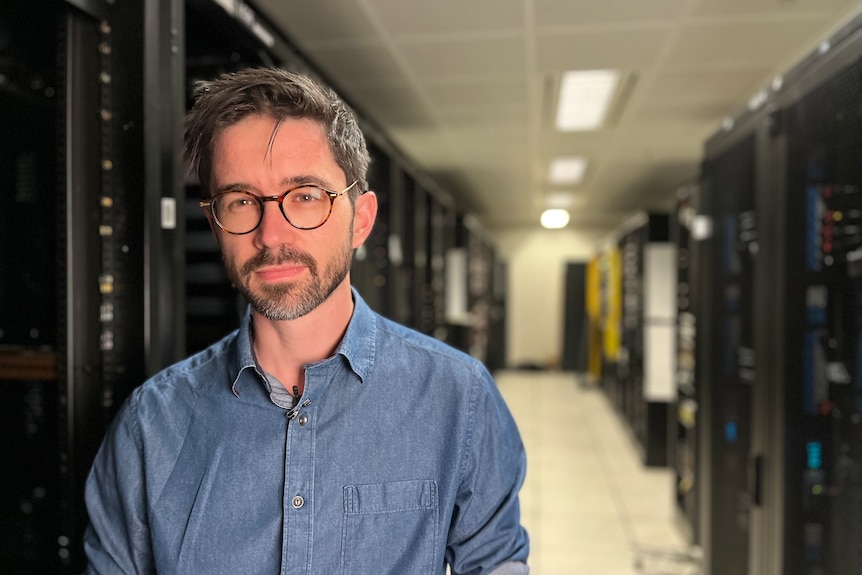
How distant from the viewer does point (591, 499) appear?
13.6ft

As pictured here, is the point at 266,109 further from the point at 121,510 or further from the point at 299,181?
the point at 121,510

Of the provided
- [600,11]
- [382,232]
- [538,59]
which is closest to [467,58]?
[538,59]

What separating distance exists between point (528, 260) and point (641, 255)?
651 centimetres

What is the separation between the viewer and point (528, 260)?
11727 mm

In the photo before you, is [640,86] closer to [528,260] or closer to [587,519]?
[587,519]

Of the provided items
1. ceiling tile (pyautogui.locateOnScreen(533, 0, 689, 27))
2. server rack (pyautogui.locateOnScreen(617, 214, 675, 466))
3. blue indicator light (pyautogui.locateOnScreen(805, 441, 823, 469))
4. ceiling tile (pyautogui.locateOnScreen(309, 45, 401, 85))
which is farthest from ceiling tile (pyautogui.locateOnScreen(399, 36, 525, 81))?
blue indicator light (pyautogui.locateOnScreen(805, 441, 823, 469))

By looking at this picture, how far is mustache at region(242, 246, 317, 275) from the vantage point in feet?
2.97

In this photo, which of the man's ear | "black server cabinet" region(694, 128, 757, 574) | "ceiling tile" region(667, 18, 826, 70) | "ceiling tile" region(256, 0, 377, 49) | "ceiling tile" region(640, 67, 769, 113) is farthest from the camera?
"ceiling tile" region(640, 67, 769, 113)

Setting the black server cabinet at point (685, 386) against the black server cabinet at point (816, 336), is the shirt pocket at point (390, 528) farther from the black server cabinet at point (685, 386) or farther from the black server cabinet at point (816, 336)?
the black server cabinet at point (685, 386)

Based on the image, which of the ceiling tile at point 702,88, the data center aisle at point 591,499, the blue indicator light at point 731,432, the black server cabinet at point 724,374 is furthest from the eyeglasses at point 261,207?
the ceiling tile at point 702,88

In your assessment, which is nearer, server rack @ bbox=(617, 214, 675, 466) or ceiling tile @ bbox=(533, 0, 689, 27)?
ceiling tile @ bbox=(533, 0, 689, 27)

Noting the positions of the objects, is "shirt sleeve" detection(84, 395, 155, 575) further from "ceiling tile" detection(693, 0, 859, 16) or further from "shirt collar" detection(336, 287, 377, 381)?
"ceiling tile" detection(693, 0, 859, 16)

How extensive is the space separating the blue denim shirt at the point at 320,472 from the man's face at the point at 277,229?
0.13m

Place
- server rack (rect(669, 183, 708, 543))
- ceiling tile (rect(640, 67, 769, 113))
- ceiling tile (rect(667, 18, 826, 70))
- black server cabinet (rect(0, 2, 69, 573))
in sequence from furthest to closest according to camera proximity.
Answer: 1. ceiling tile (rect(640, 67, 769, 113))
2. server rack (rect(669, 183, 708, 543))
3. ceiling tile (rect(667, 18, 826, 70))
4. black server cabinet (rect(0, 2, 69, 573))
